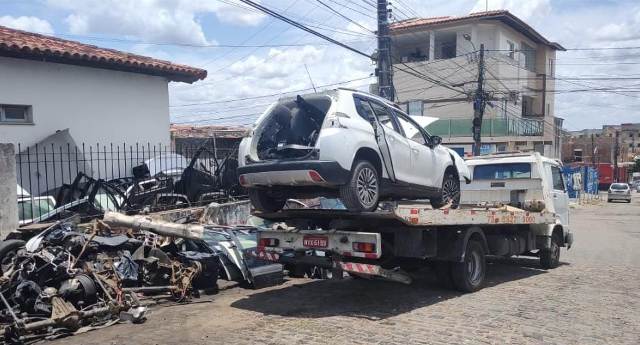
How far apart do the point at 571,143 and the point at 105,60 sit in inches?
3272

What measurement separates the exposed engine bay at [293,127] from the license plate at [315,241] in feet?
3.70

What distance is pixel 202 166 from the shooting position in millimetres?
13023

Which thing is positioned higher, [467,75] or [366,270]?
[467,75]

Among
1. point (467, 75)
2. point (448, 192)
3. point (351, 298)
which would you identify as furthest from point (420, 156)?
point (467, 75)

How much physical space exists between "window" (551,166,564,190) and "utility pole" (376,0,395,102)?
696cm

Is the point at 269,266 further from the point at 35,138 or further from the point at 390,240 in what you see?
the point at 35,138

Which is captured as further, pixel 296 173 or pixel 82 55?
pixel 82 55

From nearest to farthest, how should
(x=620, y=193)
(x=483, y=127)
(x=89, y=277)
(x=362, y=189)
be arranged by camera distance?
(x=89, y=277), (x=362, y=189), (x=483, y=127), (x=620, y=193)

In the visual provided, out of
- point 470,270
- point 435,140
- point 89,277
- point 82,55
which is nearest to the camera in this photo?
point 89,277

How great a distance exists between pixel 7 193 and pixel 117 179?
10.8 feet

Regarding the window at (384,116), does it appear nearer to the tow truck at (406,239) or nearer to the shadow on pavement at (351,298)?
the tow truck at (406,239)

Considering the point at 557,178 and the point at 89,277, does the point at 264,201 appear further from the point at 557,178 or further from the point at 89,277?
the point at 557,178

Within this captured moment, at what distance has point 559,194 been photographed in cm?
1188

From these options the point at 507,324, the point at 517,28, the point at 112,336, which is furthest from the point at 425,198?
the point at 517,28
